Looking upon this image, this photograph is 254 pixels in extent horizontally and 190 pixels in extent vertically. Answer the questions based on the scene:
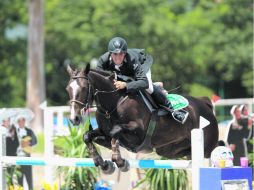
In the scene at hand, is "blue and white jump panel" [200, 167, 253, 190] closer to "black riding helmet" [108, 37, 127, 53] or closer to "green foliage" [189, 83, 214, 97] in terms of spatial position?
"black riding helmet" [108, 37, 127, 53]

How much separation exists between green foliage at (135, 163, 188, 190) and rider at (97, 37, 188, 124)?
4.08 feet

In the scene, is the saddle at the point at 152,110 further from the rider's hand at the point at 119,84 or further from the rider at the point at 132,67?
the rider's hand at the point at 119,84

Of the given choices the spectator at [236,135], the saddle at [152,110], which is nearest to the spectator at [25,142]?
the spectator at [236,135]

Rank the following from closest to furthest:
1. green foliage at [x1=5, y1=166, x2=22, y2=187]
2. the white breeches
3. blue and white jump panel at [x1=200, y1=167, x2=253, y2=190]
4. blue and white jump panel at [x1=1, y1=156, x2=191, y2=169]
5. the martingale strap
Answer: blue and white jump panel at [x1=200, y1=167, x2=253, y2=190] < blue and white jump panel at [x1=1, y1=156, x2=191, y2=169] < the martingale strap < the white breeches < green foliage at [x1=5, y1=166, x2=22, y2=187]

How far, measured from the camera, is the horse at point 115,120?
294 inches

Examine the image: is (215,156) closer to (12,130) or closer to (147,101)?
(147,101)

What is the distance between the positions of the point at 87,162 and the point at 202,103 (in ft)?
7.35

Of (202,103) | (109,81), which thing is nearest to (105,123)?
(109,81)

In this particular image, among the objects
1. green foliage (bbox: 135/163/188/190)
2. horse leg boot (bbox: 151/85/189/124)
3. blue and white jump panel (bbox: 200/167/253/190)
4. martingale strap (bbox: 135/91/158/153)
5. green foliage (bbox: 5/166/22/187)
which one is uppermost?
horse leg boot (bbox: 151/85/189/124)

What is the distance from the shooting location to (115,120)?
26.3ft

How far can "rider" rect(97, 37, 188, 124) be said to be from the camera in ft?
25.8

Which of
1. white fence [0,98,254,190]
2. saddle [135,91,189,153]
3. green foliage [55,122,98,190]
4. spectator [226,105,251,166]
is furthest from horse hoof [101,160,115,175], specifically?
spectator [226,105,251,166]

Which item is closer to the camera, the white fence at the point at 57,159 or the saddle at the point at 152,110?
the white fence at the point at 57,159

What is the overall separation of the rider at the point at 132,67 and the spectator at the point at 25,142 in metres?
3.42
